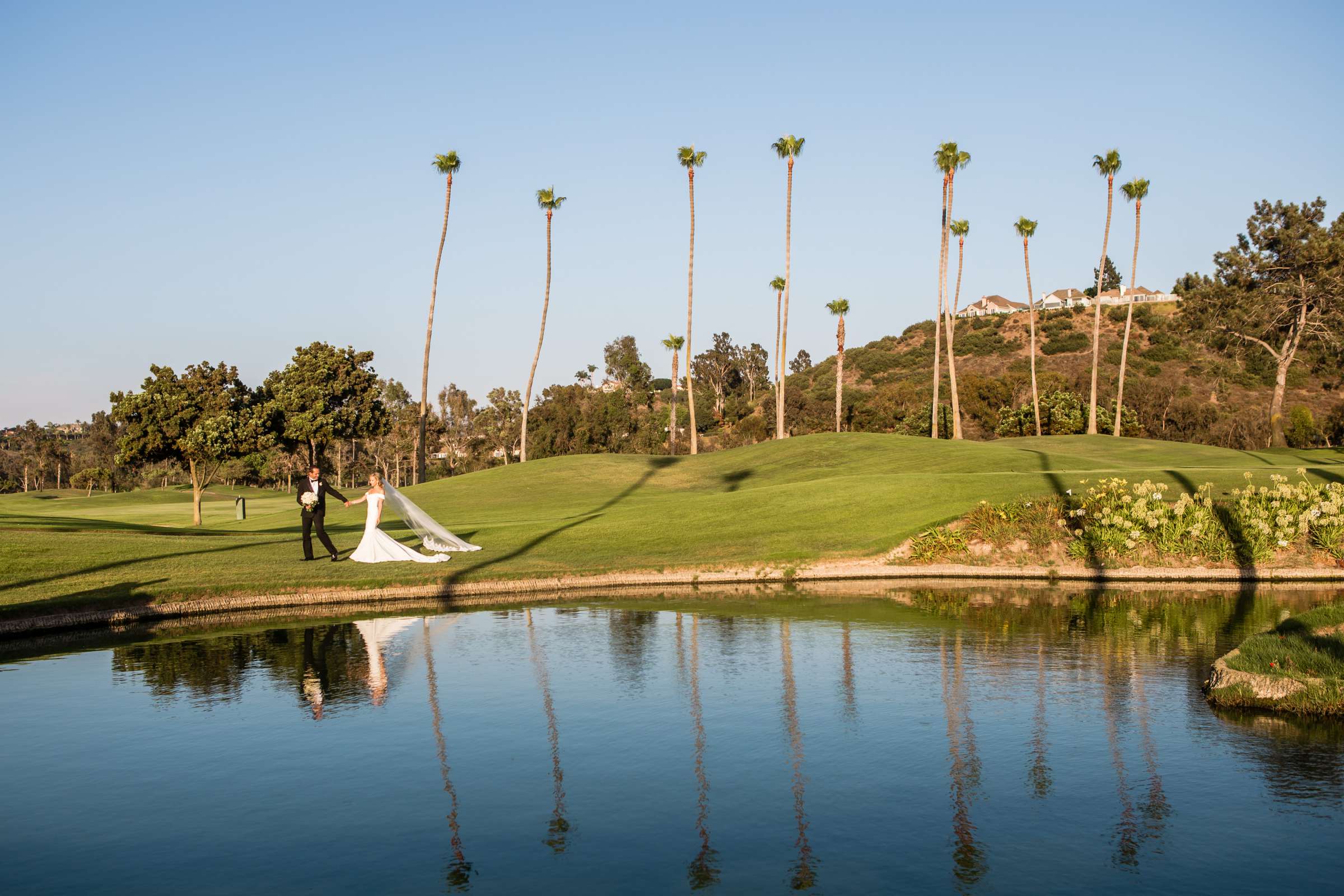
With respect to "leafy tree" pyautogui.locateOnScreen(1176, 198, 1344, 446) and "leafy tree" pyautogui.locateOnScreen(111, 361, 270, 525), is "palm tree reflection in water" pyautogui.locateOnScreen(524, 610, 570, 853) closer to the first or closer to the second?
"leafy tree" pyautogui.locateOnScreen(111, 361, 270, 525)

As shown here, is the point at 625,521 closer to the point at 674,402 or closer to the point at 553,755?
the point at 553,755

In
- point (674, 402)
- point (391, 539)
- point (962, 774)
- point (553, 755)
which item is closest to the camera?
point (962, 774)

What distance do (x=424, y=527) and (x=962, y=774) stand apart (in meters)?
22.5

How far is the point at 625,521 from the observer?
37.6 m

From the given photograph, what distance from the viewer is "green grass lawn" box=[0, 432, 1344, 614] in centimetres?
2669

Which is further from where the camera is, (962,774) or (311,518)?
(311,518)

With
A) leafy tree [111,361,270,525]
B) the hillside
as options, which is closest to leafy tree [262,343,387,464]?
leafy tree [111,361,270,525]

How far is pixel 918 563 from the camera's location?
2914cm

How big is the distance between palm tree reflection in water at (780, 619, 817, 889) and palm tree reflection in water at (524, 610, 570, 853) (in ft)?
7.60

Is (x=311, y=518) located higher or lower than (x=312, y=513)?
lower

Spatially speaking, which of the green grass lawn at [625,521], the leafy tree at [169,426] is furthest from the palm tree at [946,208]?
the leafy tree at [169,426]

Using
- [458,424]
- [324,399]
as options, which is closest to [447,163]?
[324,399]

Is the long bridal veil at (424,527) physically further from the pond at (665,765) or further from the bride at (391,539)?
the pond at (665,765)

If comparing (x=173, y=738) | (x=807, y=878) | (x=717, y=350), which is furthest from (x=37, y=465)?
(x=807, y=878)
